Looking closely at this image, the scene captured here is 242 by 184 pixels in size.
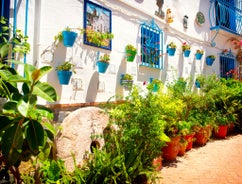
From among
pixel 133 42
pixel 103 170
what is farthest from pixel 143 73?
pixel 103 170

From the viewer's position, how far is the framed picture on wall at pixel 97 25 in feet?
16.1

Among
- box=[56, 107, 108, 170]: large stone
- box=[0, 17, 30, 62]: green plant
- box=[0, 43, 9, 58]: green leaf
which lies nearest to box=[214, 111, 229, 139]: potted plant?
box=[56, 107, 108, 170]: large stone

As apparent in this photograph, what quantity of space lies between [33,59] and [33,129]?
229cm

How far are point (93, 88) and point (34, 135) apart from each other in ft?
9.61

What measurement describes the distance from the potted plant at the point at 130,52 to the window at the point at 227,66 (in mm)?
5302

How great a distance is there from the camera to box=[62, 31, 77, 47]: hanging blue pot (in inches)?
170

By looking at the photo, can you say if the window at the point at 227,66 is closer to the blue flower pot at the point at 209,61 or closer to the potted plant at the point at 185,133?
the blue flower pot at the point at 209,61

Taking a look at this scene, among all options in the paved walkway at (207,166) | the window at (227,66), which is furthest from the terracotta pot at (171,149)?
the window at (227,66)

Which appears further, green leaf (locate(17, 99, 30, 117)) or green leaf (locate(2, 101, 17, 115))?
green leaf (locate(2, 101, 17, 115))

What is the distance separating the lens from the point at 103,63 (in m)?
4.94

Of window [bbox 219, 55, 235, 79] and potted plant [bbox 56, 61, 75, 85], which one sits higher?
window [bbox 219, 55, 235, 79]

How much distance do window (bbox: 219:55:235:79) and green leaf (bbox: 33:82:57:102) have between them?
8.58 m

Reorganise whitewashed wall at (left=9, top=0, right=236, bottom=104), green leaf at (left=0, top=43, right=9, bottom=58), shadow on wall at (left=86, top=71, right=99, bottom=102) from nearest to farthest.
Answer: green leaf at (left=0, top=43, right=9, bottom=58), whitewashed wall at (left=9, top=0, right=236, bottom=104), shadow on wall at (left=86, top=71, right=99, bottom=102)

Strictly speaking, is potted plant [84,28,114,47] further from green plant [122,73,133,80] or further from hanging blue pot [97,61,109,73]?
green plant [122,73,133,80]
